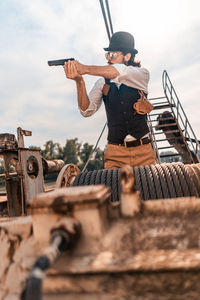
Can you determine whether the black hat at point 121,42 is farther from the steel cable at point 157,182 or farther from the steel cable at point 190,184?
the steel cable at point 190,184

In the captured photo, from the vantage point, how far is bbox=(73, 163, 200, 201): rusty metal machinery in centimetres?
314

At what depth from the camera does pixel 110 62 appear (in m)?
3.81

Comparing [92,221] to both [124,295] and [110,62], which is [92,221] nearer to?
[124,295]

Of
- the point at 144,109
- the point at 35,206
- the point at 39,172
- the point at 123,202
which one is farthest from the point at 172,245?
A: the point at 39,172

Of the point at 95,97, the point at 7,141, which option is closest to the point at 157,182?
the point at 95,97

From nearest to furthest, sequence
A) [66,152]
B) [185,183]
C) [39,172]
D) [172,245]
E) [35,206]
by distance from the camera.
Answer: [172,245] → [35,206] → [185,183] → [39,172] → [66,152]

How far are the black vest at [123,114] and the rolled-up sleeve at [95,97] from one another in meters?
0.10

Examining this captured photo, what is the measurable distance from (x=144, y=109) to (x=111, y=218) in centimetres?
252

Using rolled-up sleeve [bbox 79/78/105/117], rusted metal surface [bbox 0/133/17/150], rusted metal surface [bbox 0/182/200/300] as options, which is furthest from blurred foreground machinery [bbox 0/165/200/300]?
rusted metal surface [bbox 0/133/17/150]

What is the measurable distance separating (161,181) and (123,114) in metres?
1.14

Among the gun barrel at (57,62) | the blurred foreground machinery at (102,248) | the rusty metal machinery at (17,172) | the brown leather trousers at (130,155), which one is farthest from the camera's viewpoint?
the rusty metal machinery at (17,172)

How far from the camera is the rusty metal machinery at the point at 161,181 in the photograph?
3145mm

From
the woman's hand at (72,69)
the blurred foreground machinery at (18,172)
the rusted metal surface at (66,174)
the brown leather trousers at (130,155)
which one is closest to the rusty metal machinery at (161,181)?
the brown leather trousers at (130,155)

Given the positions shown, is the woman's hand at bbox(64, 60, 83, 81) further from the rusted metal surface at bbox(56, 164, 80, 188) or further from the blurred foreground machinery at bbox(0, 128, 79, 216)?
the blurred foreground machinery at bbox(0, 128, 79, 216)
